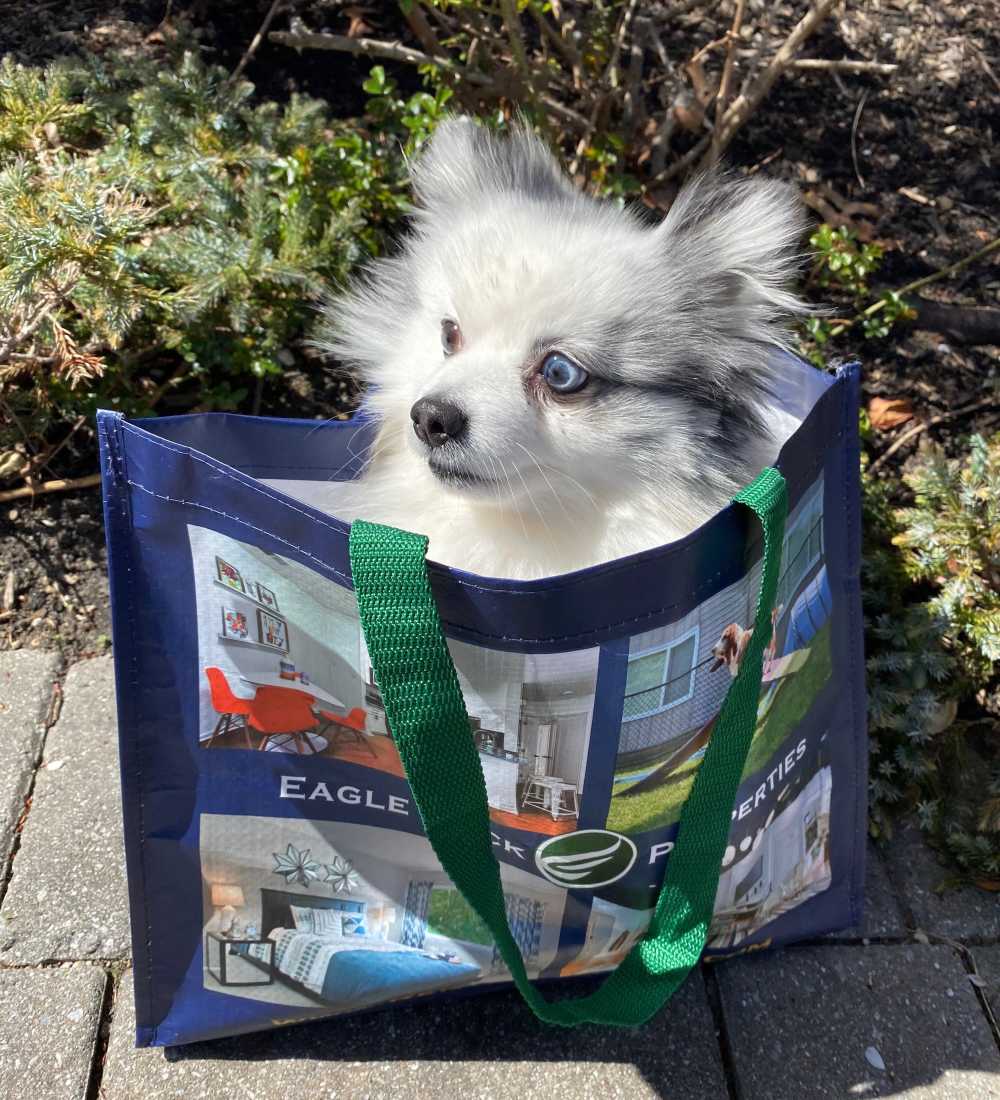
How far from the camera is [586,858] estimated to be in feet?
4.51

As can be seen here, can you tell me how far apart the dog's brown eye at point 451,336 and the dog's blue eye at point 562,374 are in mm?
175

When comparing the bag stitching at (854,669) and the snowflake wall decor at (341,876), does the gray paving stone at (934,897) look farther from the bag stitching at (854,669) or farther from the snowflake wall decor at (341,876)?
the snowflake wall decor at (341,876)

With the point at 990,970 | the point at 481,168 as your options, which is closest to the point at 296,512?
the point at 481,168

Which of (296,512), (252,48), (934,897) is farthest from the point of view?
(252,48)

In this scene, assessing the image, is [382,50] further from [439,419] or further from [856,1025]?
[856,1025]

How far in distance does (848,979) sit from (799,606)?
2.35 ft

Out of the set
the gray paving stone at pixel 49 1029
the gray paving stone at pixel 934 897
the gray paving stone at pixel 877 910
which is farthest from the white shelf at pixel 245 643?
the gray paving stone at pixel 934 897

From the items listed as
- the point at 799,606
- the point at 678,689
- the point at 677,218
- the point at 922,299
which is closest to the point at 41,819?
the point at 678,689

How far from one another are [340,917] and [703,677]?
63cm

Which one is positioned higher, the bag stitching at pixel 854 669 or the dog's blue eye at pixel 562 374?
the dog's blue eye at pixel 562 374

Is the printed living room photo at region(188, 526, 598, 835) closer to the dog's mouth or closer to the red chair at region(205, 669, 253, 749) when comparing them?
the red chair at region(205, 669, 253, 749)

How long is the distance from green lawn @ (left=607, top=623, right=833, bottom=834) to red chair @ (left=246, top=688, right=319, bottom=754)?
41 cm

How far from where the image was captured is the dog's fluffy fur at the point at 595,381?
1.43 metres

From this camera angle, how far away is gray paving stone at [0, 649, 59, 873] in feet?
6.11
